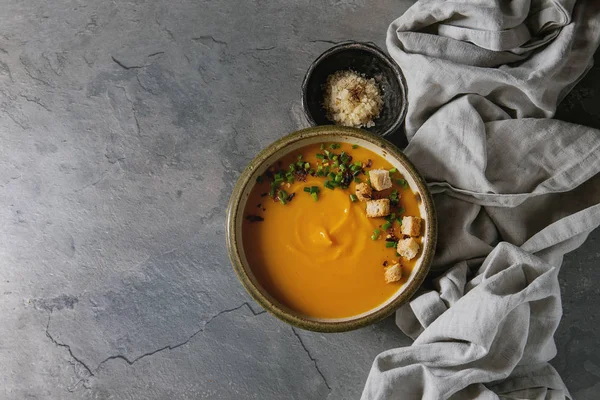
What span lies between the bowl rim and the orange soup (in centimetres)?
5

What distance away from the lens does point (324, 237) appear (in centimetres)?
177

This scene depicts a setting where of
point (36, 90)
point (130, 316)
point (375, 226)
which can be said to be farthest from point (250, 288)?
A: point (36, 90)

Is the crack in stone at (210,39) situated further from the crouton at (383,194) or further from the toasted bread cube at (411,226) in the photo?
the toasted bread cube at (411,226)

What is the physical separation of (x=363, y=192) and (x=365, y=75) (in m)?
0.49

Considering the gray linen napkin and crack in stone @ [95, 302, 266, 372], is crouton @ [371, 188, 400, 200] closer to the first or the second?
the gray linen napkin

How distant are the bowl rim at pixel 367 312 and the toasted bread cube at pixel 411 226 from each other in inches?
1.2

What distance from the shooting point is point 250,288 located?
1769 mm

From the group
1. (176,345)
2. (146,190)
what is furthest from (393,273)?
(146,190)

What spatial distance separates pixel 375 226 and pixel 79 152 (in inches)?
45.3

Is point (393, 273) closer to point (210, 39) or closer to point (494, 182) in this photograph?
point (494, 182)

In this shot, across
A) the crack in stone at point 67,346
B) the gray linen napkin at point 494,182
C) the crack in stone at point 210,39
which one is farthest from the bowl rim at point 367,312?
the crack in stone at point 67,346

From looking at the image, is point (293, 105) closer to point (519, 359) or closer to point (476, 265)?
point (476, 265)

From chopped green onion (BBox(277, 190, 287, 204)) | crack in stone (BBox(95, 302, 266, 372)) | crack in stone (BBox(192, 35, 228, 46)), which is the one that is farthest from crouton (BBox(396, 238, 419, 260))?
crack in stone (BBox(192, 35, 228, 46))

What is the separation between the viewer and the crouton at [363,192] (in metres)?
1.76
